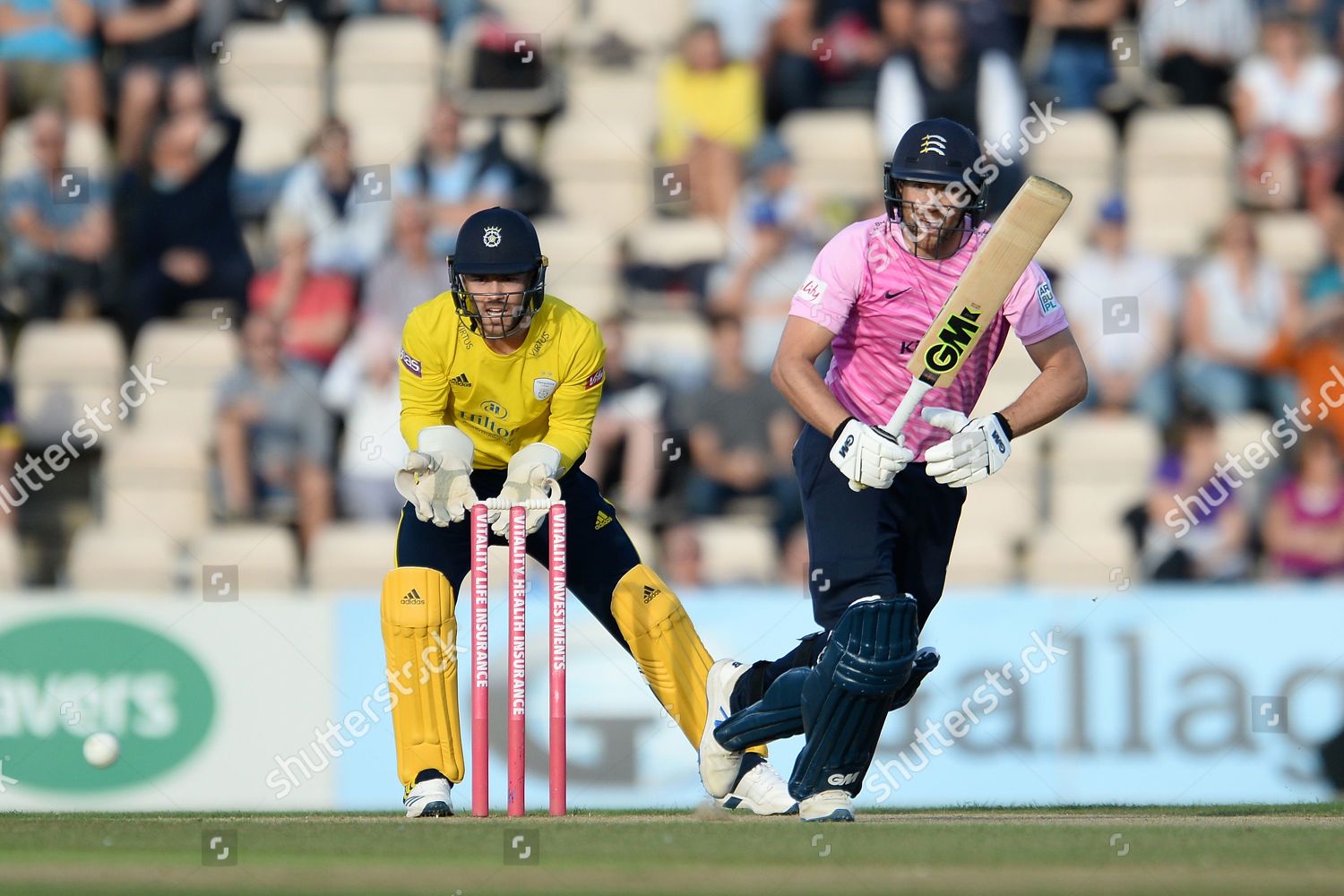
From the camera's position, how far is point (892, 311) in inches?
233

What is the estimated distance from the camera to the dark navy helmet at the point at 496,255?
6055mm

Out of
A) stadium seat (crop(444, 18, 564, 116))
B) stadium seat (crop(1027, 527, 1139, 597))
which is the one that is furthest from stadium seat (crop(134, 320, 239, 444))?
stadium seat (crop(1027, 527, 1139, 597))

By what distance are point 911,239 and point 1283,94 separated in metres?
6.11

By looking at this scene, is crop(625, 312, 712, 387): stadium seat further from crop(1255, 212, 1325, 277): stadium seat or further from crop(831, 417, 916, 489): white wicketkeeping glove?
crop(831, 417, 916, 489): white wicketkeeping glove

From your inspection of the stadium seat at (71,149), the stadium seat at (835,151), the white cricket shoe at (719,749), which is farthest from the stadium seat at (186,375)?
the white cricket shoe at (719,749)

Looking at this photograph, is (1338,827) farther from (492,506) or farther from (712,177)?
(712,177)

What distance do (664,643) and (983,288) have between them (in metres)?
1.64

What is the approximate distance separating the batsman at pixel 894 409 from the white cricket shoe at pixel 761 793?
7.5 inches

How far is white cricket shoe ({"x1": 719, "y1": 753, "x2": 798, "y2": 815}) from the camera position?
6262 millimetres

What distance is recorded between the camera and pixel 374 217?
411 inches

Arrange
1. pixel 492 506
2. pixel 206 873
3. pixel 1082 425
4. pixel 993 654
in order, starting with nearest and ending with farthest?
pixel 206 873 → pixel 492 506 → pixel 993 654 → pixel 1082 425

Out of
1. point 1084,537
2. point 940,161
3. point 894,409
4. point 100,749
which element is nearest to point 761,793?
point 894,409

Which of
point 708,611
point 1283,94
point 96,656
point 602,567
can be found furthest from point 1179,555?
point 96,656

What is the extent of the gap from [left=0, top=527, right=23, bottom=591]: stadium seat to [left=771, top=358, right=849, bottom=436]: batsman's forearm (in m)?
4.99
